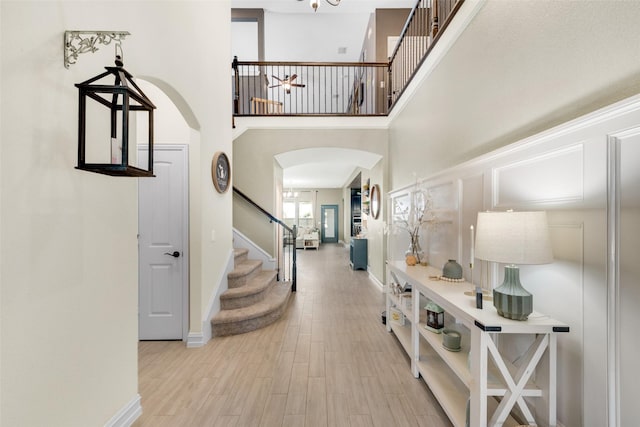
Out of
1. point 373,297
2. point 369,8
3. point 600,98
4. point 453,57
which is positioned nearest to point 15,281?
point 600,98

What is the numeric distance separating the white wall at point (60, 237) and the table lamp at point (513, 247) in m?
2.15

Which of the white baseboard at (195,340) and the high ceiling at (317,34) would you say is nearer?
the white baseboard at (195,340)

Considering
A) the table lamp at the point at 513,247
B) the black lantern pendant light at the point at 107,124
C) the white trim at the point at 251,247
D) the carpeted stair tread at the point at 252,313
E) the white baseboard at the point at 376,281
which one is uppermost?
the black lantern pendant light at the point at 107,124

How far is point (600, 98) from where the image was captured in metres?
1.15

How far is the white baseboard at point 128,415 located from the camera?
1600 millimetres

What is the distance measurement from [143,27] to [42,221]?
4.85 feet

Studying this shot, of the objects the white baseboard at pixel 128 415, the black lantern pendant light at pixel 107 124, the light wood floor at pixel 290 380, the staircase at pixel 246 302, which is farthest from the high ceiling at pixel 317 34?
the white baseboard at pixel 128 415

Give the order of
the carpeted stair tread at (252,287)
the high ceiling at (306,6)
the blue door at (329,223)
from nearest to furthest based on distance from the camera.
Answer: the carpeted stair tread at (252,287) < the high ceiling at (306,6) < the blue door at (329,223)

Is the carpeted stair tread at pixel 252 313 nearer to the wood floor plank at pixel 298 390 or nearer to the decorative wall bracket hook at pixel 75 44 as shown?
the wood floor plank at pixel 298 390

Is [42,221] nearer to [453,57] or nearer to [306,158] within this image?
[453,57]

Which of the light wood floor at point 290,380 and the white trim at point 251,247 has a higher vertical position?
the white trim at point 251,247

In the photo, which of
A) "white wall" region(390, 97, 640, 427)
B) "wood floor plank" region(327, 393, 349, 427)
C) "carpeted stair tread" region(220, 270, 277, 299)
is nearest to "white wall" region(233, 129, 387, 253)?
"carpeted stair tread" region(220, 270, 277, 299)

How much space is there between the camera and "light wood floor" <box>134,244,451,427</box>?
1828 mm

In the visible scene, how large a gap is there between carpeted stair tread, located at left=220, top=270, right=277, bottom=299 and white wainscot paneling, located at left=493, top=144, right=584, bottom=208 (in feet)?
9.46
